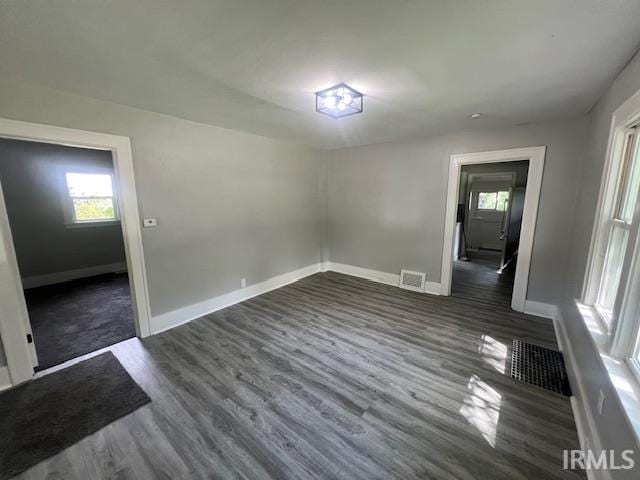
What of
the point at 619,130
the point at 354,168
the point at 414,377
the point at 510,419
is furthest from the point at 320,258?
the point at 619,130

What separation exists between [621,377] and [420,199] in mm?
3028

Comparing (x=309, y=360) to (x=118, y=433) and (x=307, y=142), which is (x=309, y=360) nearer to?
(x=118, y=433)

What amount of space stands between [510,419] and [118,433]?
8.85 feet

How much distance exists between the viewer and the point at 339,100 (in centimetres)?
213

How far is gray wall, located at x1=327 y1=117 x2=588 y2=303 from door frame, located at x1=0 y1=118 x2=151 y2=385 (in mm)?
3332

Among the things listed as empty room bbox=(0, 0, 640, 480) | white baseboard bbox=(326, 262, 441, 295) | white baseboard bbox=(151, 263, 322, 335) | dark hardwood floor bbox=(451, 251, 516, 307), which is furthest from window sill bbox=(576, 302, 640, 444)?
white baseboard bbox=(151, 263, 322, 335)

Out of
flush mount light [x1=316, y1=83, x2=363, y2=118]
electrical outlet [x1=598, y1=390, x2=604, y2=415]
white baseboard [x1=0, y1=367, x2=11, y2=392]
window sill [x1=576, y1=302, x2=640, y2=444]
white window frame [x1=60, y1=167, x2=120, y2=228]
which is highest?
flush mount light [x1=316, y1=83, x2=363, y2=118]

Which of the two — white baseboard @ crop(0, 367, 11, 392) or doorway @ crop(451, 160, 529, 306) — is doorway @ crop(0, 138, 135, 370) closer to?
white baseboard @ crop(0, 367, 11, 392)

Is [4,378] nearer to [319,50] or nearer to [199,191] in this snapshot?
[199,191]

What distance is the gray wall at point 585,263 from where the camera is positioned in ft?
3.95

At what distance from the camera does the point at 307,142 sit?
4.21 metres

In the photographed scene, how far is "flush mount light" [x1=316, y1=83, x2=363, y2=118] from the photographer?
2.03 metres

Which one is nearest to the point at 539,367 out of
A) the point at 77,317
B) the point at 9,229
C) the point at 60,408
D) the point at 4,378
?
the point at 60,408

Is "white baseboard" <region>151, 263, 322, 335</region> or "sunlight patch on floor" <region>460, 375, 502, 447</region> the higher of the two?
"white baseboard" <region>151, 263, 322, 335</region>
